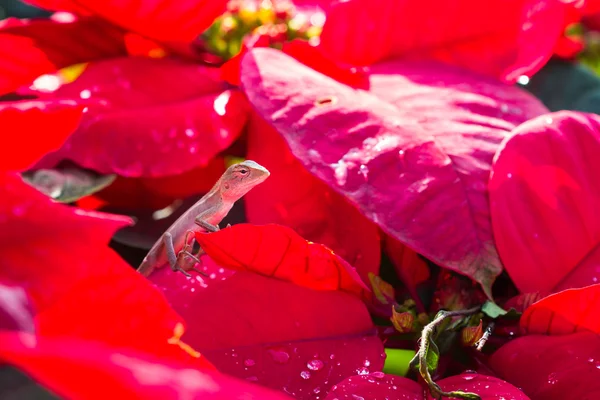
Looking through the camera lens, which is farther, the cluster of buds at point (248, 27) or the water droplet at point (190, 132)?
the cluster of buds at point (248, 27)

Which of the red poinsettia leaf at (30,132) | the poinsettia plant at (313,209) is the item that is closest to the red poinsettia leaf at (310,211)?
the poinsettia plant at (313,209)

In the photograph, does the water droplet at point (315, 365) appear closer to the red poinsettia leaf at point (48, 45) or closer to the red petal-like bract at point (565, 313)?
the red petal-like bract at point (565, 313)

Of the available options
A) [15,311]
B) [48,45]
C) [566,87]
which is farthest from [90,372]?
[566,87]

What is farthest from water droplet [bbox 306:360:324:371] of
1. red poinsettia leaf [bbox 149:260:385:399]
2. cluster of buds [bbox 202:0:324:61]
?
cluster of buds [bbox 202:0:324:61]

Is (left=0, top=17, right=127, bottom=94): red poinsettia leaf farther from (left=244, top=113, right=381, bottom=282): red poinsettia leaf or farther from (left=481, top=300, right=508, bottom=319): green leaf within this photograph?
(left=481, top=300, right=508, bottom=319): green leaf

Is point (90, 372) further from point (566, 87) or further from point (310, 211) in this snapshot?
point (566, 87)
